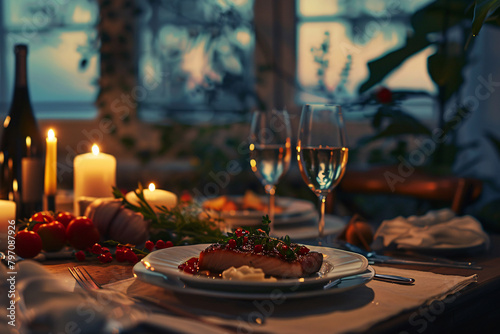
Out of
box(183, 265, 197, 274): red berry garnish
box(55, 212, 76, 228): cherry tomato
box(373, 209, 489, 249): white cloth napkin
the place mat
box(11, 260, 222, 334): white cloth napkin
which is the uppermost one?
box(11, 260, 222, 334): white cloth napkin

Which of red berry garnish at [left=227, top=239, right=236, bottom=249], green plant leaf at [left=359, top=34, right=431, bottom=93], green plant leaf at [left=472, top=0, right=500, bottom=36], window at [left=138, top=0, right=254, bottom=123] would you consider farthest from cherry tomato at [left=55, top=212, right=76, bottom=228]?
window at [left=138, top=0, right=254, bottom=123]

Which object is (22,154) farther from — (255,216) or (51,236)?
(255,216)

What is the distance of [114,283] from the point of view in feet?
2.35

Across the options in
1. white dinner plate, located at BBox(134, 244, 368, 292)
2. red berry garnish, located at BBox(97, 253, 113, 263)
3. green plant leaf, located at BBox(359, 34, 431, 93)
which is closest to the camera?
white dinner plate, located at BBox(134, 244, 368, 292)

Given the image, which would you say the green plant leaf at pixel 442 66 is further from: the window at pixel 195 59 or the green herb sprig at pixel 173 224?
the window at pixel 195 59

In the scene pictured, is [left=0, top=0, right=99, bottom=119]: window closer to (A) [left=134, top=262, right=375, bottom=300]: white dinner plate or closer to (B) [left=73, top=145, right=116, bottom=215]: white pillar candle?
(B) [left=73, top=145, right=116, bottom=215]: white pillar candle

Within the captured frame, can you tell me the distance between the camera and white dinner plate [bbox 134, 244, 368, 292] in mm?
600

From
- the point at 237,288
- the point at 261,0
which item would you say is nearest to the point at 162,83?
the point at 261,0

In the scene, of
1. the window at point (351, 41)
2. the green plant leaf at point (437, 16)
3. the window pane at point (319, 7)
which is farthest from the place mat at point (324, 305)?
the window pane at point (319, 7)

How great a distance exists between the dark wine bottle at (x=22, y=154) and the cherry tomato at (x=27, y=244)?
1.05ft

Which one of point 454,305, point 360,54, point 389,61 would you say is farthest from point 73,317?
point 360,54

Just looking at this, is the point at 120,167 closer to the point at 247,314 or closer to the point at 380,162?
the point at 380,162

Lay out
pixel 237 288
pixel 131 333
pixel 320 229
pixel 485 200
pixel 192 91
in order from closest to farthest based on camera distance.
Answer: pixel 131 333 < pixel 237 288 < pixel 320 229 < pixel 485 200 < pixel 192 91

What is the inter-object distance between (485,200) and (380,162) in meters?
0.56
